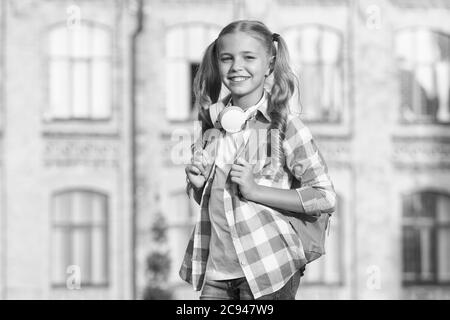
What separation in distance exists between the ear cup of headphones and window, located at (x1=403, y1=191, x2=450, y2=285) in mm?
17975

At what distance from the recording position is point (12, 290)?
20469 millimetres

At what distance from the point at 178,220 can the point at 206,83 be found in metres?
16.8

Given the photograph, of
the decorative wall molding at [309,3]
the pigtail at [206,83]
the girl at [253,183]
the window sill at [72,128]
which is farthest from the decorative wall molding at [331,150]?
the girl at [253,183]

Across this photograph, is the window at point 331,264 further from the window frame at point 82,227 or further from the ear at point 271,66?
the ear at point 271,66

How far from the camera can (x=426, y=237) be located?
2133 cm

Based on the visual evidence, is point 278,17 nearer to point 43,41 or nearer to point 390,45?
point 390,45

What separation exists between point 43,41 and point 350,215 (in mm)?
6631

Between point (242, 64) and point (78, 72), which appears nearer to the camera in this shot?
point (242, 64)

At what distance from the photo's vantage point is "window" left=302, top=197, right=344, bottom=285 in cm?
2117

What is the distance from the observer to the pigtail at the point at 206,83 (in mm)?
3836

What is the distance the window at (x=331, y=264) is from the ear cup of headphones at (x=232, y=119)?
1759 cm

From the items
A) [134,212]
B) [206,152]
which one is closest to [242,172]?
[206,152]

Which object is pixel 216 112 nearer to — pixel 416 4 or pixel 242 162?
→ pixel 242 162

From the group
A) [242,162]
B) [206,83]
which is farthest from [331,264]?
[242,162]
